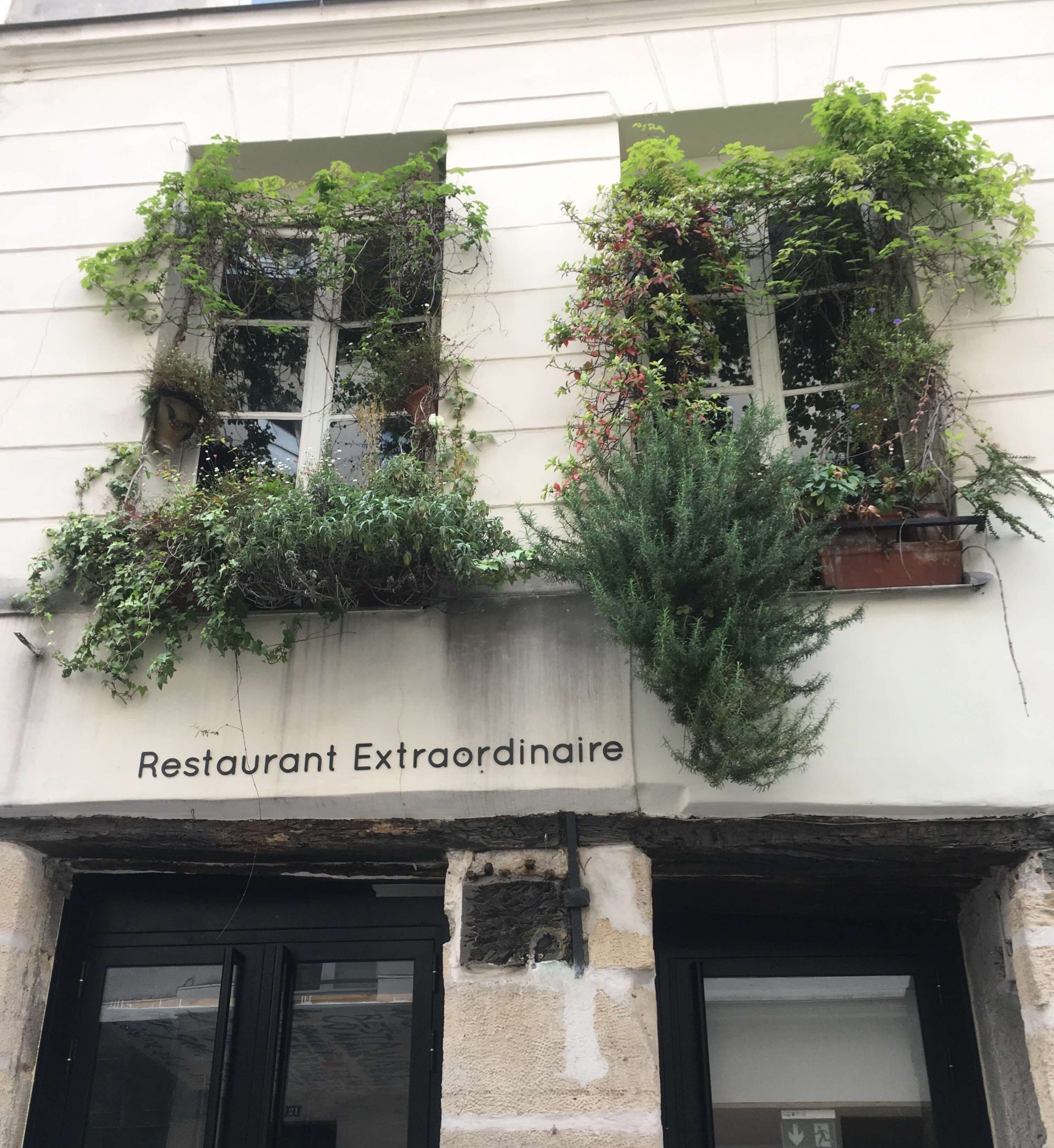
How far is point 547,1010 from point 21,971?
Result: 1926 mm

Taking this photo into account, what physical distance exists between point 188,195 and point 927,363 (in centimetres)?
328

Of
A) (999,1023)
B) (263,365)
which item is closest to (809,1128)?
(999,1023)

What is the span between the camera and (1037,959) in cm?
351

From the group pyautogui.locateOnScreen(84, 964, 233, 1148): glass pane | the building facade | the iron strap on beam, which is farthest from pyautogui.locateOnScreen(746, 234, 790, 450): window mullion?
pyautogui.locateOnScreen(84, 964, 233, 1148): glass pane

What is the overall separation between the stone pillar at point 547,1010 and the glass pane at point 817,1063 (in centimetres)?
81

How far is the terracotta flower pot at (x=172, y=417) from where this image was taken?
4.64 metres

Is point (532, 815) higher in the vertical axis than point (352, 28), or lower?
lower

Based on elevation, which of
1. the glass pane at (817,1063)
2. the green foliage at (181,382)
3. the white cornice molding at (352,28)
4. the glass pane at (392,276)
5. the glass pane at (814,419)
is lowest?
the glass pane at (817,1063)

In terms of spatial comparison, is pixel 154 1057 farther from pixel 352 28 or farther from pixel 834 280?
pixel 352 28

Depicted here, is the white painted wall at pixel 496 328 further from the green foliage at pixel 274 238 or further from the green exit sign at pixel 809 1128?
the green exit sign at pixel 809 1128

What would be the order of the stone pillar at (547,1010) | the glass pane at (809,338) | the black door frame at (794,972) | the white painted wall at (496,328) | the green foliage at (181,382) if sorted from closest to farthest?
1. the stone pillar at (547,1010)
2. the white painted wall at (496,328)
3. the black door frame at (794,972)
4. the green foliage at (181,382)
5. the glass pane at (809,338)

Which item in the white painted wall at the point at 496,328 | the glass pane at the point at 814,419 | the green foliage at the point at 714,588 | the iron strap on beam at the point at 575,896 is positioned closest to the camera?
the green foliage at the point at 714,588

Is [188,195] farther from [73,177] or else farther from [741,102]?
[741,102]

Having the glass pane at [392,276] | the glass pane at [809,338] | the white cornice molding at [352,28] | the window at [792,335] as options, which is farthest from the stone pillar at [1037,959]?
the white cornice molding at [352,28]
